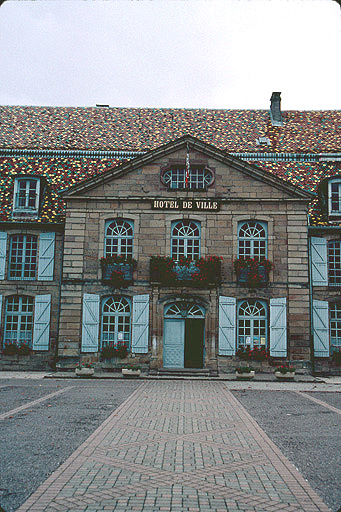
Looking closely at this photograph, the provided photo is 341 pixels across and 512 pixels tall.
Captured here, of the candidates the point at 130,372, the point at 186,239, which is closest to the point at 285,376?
the point at 130,372

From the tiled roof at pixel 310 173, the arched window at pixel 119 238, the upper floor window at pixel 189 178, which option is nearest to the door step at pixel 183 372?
the arched window at pixel 119 238

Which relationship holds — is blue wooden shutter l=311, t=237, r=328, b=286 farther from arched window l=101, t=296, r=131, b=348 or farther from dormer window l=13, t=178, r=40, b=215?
dormer window l=13, t=178, r=40, b=215

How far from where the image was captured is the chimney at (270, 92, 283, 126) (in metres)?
27.5

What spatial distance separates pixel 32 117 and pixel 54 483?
24678 millimetres

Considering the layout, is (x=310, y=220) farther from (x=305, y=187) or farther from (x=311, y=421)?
(x=311, y=421)

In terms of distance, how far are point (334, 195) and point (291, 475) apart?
55.8 ft

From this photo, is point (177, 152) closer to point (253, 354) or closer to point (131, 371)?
point (253, 354)

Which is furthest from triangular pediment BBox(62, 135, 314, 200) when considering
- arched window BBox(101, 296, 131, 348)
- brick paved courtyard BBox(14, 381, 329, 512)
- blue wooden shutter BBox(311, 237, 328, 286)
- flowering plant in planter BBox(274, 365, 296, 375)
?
brick paved courtyard BBox(14, 381, 329, 512)

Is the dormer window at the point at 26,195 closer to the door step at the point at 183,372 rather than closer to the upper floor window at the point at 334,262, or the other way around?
the door step at the point at 183,372

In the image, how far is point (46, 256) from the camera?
21.8 metres

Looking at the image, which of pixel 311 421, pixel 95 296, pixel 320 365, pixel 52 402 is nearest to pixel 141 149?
pixel 95 296

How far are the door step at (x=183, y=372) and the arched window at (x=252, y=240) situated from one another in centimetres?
494

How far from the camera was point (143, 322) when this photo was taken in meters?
20.6

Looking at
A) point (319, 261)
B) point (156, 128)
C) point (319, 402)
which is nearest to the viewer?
point (319, 402)
